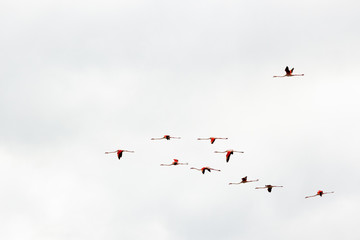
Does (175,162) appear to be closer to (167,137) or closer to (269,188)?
(167,137)

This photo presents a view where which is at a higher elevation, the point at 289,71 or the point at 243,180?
the point at 289,71

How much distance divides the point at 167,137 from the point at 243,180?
59.3 ft

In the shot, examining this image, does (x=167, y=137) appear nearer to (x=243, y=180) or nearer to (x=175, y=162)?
(x=175, y=162)

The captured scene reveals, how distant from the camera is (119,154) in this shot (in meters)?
180

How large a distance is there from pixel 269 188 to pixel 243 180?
23.8 feet

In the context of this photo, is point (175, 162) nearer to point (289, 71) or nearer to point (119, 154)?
point (119, 154)

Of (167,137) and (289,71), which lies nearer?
(167,137)

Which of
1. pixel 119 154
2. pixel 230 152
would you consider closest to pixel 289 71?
pixel 230 152

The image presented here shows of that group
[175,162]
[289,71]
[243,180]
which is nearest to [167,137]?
[175,162]

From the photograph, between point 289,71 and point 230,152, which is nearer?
point 230,152

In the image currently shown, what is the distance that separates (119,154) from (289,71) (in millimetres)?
42254

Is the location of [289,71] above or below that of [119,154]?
above

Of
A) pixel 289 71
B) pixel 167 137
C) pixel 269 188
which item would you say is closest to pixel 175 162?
pixel 167 137

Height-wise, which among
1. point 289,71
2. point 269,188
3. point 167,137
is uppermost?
point 289,71
